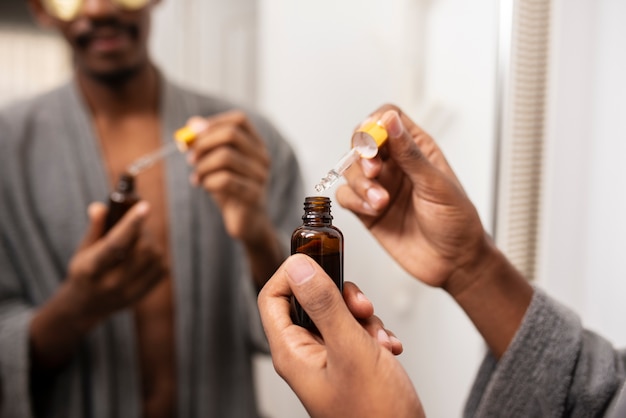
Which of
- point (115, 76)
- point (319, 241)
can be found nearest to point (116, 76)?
point (115, 76)

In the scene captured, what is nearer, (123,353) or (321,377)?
(321,377)

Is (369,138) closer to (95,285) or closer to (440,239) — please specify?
(440,239)

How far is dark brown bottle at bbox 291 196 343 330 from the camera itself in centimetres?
26

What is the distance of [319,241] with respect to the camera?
0.85 feet

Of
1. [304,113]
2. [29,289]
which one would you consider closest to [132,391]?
[29,289]

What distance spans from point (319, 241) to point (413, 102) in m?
0.40

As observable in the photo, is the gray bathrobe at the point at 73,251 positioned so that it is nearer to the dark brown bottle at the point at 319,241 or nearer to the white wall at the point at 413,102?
the white wall at the point at 413,102

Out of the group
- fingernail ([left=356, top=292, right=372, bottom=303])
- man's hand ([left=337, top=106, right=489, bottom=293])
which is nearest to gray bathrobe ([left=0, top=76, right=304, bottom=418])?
man's hand ([left=337, top=106, right=489, bottom=293])

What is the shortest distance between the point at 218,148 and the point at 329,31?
24cm

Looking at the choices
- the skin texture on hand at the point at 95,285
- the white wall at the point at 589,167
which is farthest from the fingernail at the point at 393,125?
the skin texture on hand at the point at 95,285

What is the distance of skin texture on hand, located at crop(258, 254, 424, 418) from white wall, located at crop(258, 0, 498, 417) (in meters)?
0.09

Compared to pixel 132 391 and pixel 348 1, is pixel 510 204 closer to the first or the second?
pixel 348 1

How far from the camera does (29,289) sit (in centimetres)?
71

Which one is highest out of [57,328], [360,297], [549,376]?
[360,297]
